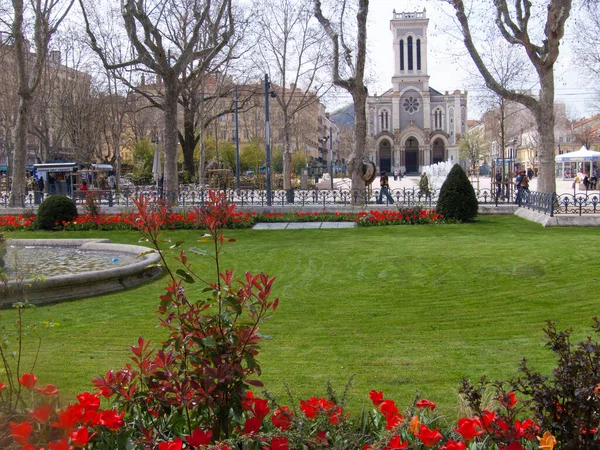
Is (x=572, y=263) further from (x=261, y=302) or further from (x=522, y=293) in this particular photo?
(x=261, y=302)

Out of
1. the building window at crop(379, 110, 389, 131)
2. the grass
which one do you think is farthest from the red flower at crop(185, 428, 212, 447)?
the building window at crop(379, 110, 389, 131)

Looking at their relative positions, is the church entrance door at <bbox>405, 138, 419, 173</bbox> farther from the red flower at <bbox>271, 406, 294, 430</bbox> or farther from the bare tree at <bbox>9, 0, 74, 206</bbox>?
the red flower at <bbox>271, 406, 294, 430</bbox>

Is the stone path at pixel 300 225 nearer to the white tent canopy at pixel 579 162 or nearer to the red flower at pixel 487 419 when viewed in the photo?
the red flower at pixel 487 419

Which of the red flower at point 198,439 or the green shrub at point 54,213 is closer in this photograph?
the red flower at point 198,439

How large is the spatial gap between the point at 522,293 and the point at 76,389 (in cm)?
586

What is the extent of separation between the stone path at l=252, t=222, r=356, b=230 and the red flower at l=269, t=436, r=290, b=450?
14.7 m

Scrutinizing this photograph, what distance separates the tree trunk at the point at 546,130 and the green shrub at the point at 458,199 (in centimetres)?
374

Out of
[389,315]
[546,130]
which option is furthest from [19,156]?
[389,315]

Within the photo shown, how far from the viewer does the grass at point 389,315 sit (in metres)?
5.54

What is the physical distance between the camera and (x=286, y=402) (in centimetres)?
484

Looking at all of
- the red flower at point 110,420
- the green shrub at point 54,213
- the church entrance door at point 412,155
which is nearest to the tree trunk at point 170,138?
the green shrub at point 54,213

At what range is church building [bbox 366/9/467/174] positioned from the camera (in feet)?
320

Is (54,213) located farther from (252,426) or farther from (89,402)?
(252,426)

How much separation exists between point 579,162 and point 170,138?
46.6 meters
